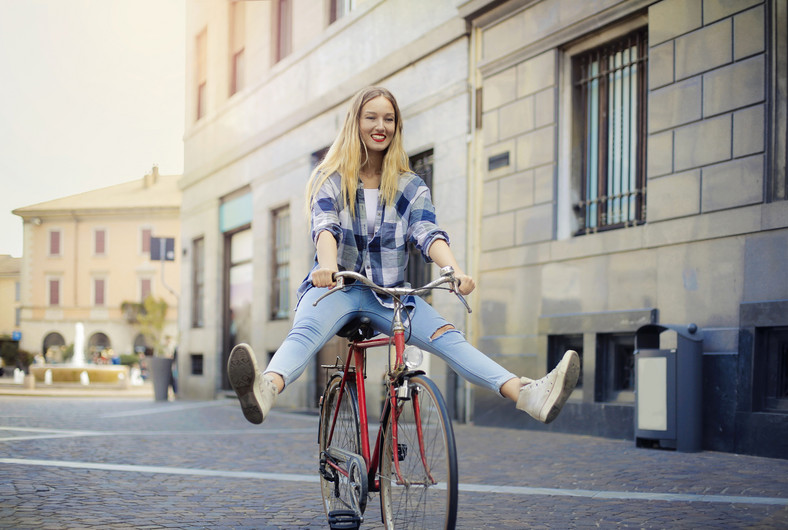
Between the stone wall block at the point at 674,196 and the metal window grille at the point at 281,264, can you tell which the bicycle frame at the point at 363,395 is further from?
the metal window grille at the point at 281,264

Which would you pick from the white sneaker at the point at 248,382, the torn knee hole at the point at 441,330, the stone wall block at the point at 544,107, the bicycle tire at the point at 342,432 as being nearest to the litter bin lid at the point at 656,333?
the stone wall block at the point at 544,107

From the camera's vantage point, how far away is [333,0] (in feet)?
51.2

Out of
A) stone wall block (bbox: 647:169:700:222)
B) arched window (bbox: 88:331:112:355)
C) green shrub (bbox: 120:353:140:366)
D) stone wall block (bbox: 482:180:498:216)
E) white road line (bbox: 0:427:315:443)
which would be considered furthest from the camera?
arched window (bbox: 88:331:112:355)

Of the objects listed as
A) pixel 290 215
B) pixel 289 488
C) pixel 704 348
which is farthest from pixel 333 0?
pixel 289 488

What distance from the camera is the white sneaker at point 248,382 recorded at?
3.35 m

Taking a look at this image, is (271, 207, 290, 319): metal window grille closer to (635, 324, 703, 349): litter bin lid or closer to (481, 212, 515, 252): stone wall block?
(481, 212, 515, 252): stone wall block

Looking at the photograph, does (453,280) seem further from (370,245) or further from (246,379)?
(246,379)

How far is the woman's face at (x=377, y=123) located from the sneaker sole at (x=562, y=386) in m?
1.27

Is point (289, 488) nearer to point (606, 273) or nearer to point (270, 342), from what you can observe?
point (606, 273)

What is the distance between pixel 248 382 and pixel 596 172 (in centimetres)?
701

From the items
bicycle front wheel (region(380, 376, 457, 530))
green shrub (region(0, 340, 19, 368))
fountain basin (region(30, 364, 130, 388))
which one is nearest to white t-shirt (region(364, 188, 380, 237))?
bicycle front wheel (region(380, 376, 457, 530))

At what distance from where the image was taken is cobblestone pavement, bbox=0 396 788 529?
449 cm

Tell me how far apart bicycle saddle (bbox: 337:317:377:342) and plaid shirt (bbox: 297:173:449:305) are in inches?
7.6

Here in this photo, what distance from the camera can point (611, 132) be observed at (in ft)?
31.1
